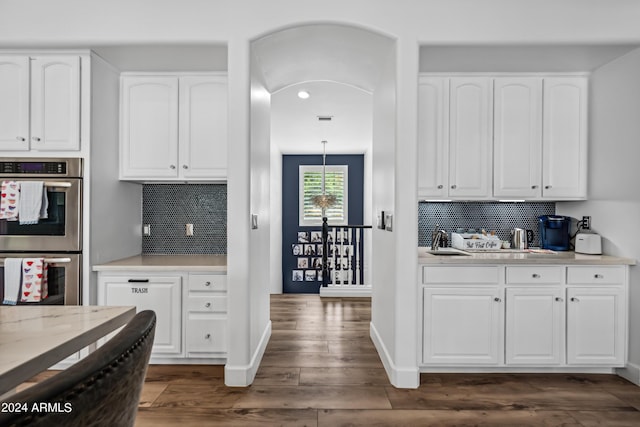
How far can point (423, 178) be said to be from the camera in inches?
121

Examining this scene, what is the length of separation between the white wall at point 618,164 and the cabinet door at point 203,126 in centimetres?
304

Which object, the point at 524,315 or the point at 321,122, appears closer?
the point at 524,315

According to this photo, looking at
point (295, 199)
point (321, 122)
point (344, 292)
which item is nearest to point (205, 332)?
point (344, 292)

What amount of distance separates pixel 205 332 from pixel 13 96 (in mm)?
2232

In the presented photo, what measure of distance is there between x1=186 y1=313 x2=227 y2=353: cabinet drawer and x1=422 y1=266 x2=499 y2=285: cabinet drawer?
1585 mm

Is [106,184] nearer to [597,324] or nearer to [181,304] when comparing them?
[181,304]

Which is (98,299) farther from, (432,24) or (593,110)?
(593,110)

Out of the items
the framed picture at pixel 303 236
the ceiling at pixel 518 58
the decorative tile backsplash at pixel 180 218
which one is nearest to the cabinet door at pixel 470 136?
the ceiling at pixel 518 58

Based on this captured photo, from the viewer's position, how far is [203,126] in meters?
3.11

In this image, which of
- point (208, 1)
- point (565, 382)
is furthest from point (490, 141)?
point (208, 1)

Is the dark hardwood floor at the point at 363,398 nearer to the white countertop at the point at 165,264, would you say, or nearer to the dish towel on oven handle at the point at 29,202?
the white countertop at the point at 165,264

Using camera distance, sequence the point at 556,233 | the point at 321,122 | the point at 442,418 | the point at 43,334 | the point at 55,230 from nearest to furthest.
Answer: the point at 43,334
the point at 442,418
the point at 55,230
the point at 556,233
the point at 321,122

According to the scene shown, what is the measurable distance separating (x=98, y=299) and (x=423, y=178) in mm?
2710

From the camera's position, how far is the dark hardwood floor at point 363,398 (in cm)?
217
